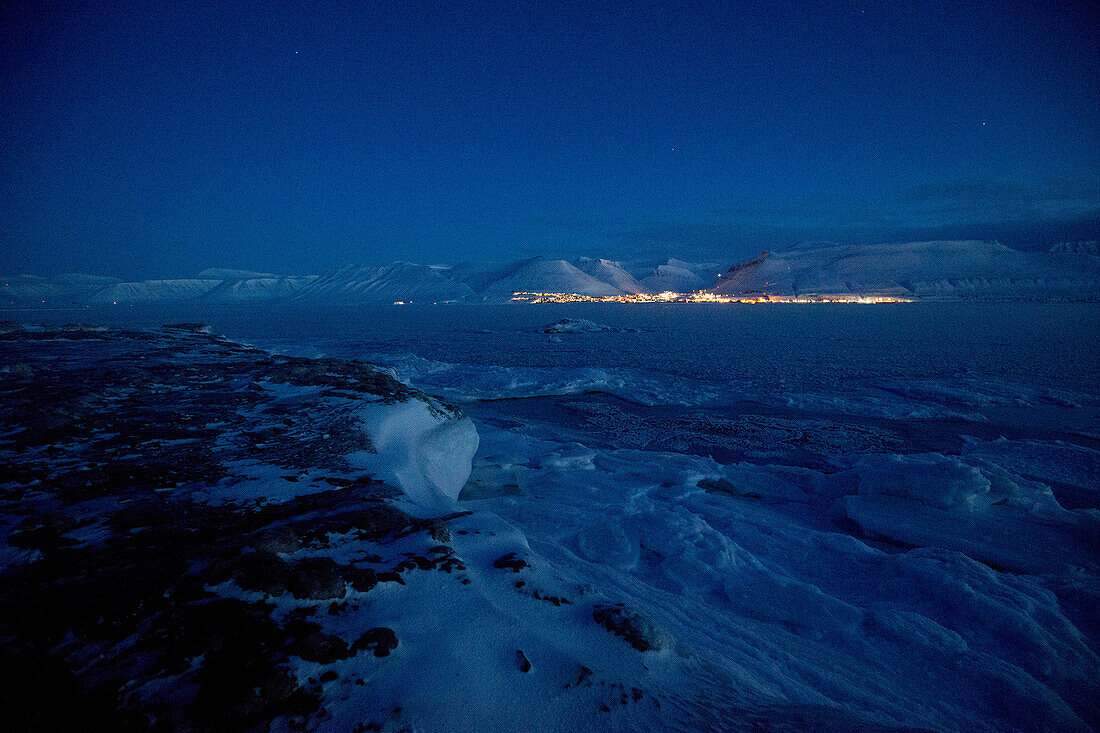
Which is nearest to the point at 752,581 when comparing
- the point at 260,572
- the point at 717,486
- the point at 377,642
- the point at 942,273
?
the point at 717,486

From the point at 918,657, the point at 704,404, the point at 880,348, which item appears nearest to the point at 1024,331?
the point at 880,348

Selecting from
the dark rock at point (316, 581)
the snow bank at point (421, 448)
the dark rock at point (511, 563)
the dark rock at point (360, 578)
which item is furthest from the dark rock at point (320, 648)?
the snow bank at point (421, 448)

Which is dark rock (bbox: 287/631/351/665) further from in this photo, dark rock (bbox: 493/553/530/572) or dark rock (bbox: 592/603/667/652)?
dark rock (bbox: 592/603/667/652)

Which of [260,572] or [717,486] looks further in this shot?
[717,486]

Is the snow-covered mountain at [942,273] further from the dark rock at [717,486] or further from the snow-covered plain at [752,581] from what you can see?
the dark rock at [717,486]

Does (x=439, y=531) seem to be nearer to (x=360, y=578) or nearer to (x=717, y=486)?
(x=360, y=578)

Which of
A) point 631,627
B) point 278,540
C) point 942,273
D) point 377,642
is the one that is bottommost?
point 631,627

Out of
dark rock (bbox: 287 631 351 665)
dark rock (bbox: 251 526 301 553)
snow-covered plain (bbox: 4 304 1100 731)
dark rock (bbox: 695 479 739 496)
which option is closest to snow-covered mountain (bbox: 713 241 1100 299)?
snow-covered plain (bbox: 4 304 1100 731)

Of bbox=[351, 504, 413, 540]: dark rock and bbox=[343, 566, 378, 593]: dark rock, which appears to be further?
bbox=[351, 504, 413, 540]: dark rock
